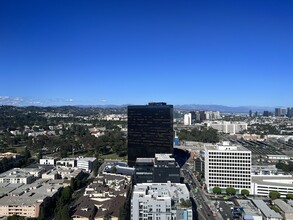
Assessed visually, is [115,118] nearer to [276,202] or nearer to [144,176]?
[144,176]

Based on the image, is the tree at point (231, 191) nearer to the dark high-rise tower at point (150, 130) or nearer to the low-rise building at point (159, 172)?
the low-rise building at point (159, 172)

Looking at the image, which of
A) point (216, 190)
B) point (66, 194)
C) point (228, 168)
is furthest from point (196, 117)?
point (66, 194)

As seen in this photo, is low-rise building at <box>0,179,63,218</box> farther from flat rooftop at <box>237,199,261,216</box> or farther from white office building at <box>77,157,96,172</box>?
flat rooftop at <box>237,199,261,216</box>

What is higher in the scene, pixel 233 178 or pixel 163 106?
pixel 163 106

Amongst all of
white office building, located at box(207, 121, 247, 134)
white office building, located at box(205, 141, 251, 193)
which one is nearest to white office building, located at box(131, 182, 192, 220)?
white office building, located at box(205, 141, 251, 193)

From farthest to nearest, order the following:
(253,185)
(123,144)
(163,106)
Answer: (123,144), (163,106), (253,185)

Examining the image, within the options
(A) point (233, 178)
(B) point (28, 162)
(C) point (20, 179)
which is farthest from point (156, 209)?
(B) point (28, 162)

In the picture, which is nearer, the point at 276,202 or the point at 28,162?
the point at 276,202

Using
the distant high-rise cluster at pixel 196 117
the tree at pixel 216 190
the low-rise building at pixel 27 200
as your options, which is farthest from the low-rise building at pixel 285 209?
the distant high-rise cluster at pixel 196 117
